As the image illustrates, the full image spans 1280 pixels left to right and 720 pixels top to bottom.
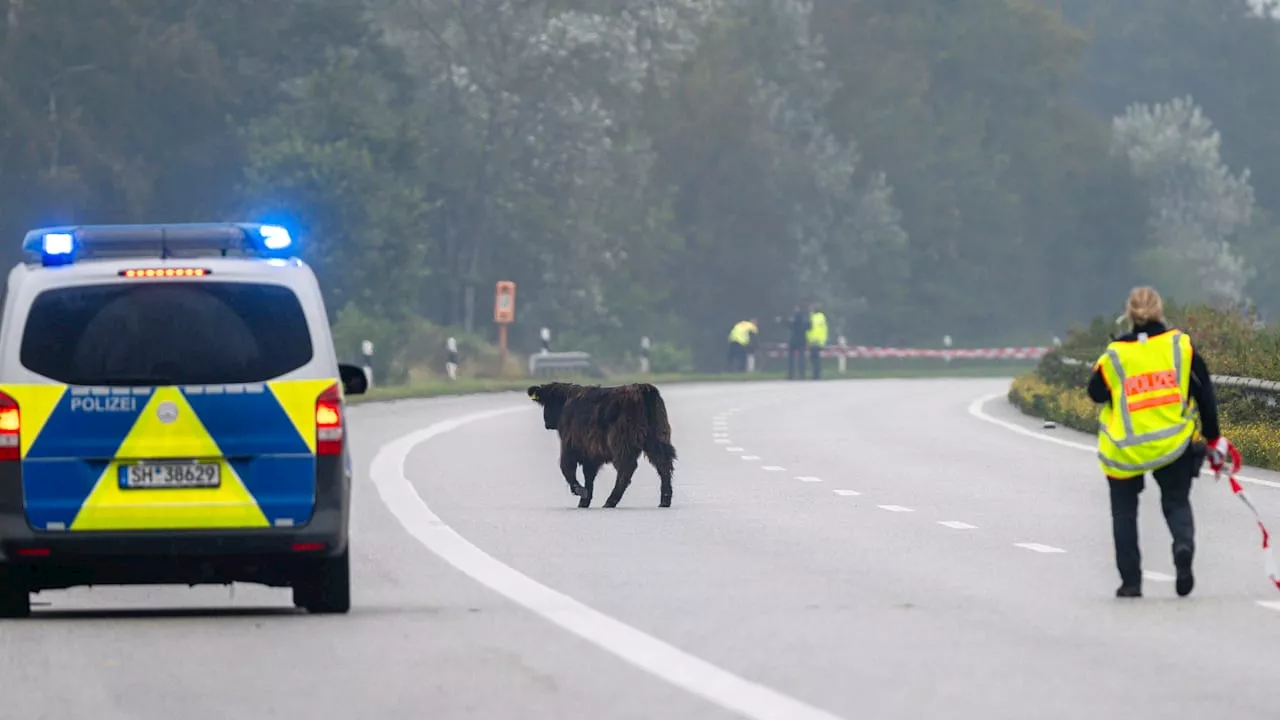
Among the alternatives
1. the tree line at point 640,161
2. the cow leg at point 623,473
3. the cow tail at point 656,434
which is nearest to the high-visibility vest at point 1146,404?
the cow tail at point 656,434

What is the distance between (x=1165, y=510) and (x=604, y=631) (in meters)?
3.18

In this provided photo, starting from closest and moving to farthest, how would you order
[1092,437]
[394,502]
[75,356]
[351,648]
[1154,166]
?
[351,648] < [75,356] < [394,502] < [1092,437] < [1154,166]

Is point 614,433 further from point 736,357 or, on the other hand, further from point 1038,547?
point 736,357

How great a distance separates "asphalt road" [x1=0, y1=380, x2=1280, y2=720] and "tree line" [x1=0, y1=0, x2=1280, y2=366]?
26.7m

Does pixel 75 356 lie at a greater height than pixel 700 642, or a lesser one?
greater

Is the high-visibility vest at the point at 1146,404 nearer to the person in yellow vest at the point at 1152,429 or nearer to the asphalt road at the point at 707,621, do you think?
the person in yellow vest at the point at 1152,429

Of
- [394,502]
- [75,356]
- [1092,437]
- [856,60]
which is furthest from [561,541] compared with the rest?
[856,60]

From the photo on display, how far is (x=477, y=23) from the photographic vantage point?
69.7 meters

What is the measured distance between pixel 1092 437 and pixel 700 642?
23.2 meters

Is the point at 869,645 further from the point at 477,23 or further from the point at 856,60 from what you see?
the point at 856,60

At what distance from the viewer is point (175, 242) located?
13.2m

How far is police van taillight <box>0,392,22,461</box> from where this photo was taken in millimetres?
12469

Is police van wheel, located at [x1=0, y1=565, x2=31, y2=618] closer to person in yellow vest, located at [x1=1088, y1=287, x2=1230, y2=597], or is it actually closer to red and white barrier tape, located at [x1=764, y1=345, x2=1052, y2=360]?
person in yellow vest, located at [x1=1088, y1=287, x2=1230, y2=597]

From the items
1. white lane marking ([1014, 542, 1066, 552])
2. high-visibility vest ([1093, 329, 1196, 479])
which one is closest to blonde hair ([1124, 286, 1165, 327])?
high-visibility vest ([1093, 329, 1196, 479])
